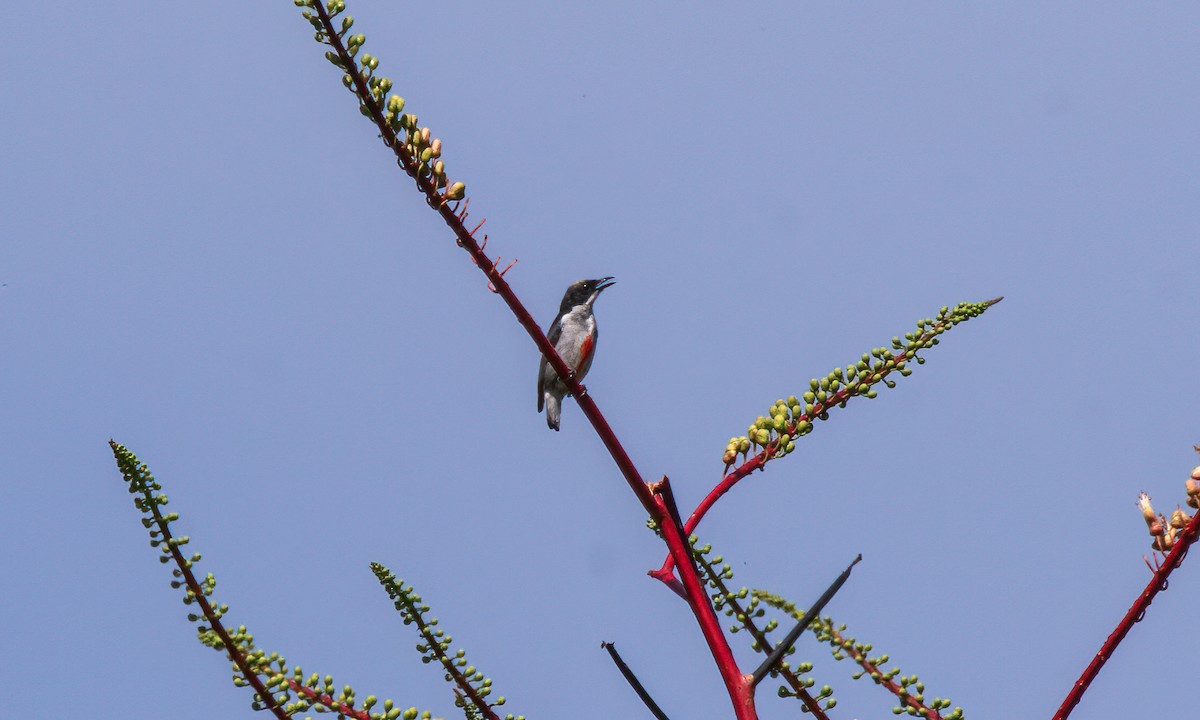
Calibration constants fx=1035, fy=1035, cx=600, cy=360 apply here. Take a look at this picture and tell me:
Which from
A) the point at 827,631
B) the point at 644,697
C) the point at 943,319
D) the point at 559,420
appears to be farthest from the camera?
the point at 559,420

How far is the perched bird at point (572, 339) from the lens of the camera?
10.6 meters

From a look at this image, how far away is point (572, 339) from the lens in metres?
10.7

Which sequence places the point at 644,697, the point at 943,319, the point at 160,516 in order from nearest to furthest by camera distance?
1. the point at 644,697
2. the point at 160,516
3. the point at 943,319

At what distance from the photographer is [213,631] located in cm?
329

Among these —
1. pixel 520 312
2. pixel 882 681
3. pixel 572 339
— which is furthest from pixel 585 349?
pixel 520 312

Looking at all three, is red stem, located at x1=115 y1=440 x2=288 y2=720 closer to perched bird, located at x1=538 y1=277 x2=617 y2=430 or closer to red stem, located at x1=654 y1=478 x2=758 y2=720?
red stem, located at x1=654 y1=478 x2=758 y2=720

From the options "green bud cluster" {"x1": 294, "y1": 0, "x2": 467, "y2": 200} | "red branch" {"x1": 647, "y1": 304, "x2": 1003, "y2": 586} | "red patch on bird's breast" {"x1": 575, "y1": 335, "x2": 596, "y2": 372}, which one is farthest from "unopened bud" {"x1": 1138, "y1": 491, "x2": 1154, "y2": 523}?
"red patch on bird's breast" {"x1": 575, "y1": 335, "x2": 596, "y2": 372}

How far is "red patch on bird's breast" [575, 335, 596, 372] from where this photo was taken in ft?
33.9

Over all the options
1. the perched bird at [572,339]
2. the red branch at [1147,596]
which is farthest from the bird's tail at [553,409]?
the red branch at [1147,596]

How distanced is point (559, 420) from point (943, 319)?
7732mm

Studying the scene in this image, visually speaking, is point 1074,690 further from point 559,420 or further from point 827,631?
point 559,420

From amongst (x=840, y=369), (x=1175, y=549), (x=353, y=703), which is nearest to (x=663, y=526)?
(x=840, y=369)

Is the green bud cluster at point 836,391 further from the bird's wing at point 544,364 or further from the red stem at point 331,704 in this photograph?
the bird's wing at point 544,364

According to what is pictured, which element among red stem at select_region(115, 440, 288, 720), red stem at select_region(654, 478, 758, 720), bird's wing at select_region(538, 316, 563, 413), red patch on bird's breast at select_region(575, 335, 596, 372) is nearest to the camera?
red stem at select_region(654, 478, 758, 720)
